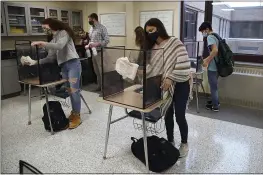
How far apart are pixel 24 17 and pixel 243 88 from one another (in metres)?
4.02

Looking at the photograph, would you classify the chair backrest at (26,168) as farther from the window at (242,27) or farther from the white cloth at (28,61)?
the window at (242,27)

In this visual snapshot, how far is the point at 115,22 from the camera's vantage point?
4711 mm

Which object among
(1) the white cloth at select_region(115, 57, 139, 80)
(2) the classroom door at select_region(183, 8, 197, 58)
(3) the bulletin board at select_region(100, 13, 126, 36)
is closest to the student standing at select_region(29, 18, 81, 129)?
(1) the white cloth at select_region(115, 57, 139, 80)

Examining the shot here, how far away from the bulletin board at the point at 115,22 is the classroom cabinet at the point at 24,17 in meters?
0.83

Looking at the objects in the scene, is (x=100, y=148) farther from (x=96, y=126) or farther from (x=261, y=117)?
(x=261, y=117)

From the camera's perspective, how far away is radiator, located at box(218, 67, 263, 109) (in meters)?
3.35

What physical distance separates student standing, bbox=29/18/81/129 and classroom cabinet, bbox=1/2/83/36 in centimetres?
167

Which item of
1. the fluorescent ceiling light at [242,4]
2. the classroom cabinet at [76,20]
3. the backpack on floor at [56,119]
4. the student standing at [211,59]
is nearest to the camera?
the backpack on floor at [56,119]

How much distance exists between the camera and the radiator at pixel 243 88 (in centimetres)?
335

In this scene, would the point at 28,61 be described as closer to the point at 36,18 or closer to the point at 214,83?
the point at 36,18

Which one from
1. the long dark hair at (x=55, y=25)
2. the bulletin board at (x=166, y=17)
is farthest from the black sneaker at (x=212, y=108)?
the long dark hair at (x=55, y=25)

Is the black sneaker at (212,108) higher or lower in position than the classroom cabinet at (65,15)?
lower

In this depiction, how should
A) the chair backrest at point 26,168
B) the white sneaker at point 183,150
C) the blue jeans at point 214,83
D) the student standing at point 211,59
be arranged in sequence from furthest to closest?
the blue jeans at point 214,83
the student standing at point 211,59
the white sneaker at point 183,150
the chair backrest at point 26,168

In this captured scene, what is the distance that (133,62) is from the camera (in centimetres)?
180
